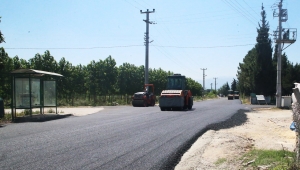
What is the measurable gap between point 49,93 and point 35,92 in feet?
5.49

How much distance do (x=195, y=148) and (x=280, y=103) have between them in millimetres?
25901

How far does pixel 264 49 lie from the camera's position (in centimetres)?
4856

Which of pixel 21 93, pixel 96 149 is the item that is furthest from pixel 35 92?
pixel 96 149

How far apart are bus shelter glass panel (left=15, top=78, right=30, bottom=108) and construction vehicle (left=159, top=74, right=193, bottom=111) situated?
10.9 meters

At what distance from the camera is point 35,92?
821 inches

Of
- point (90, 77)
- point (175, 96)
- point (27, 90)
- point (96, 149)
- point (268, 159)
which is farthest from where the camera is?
point (90, 77)

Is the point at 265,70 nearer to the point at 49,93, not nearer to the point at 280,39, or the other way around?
the point at 280,39

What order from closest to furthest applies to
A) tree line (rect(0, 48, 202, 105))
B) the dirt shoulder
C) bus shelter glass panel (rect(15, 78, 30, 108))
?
the dirt shoulder < bus shelter glass panel (rect(15, 78, 30, 108)) < tree line (rect(0, 48, 202, 105))

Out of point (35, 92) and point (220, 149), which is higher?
point (35, 92)

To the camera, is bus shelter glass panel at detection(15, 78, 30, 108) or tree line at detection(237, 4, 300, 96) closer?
bus shelter glass panel at detection(15, 78, 30, 108)

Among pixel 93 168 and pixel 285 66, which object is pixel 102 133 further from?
pixel 285 66

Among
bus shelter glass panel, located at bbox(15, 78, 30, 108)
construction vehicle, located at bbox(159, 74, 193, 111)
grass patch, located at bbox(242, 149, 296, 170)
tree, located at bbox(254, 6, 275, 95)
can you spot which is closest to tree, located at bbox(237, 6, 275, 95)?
tree, located at bbox(254, 6, 275, 95)

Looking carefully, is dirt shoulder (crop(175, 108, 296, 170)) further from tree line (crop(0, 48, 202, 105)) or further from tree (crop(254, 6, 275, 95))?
tree (crop(254, 6, 275, 95))

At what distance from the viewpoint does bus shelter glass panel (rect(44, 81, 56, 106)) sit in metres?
22.3
